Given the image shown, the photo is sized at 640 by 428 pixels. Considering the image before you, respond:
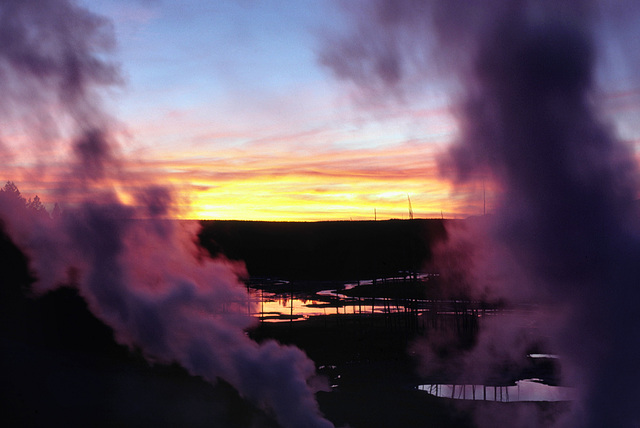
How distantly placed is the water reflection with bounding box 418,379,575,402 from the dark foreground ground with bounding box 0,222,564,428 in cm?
170

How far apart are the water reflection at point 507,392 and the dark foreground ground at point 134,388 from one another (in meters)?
1.70

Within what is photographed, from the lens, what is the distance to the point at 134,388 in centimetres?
3634

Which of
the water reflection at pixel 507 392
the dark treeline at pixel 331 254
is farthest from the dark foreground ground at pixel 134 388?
the dark treeline at pixel 331 254

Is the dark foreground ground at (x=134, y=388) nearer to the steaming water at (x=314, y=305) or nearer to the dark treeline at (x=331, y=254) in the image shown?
the steaming water at (x=314, y=305)

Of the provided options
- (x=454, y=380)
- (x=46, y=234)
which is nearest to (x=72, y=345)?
(x=46, y=234)

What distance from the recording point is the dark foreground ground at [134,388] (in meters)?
32.0

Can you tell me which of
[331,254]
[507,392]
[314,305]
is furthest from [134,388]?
[331,254]

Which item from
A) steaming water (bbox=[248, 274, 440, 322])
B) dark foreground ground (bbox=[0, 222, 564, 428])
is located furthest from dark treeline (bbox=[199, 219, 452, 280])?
dark foreground ground (bbox=[0, 222, 564, 428])

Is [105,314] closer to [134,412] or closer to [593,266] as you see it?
[134,412]

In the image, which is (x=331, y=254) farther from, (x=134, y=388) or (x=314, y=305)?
(x=134, y=388)

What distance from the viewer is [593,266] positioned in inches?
1334

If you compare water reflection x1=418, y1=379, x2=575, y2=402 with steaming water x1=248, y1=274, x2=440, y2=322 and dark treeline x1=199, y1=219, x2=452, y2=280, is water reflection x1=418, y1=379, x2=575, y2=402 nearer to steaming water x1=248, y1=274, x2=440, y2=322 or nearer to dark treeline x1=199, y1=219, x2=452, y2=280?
steaming water x1=248, y1=274, x2=440, y2=322

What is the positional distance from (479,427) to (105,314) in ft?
80.1

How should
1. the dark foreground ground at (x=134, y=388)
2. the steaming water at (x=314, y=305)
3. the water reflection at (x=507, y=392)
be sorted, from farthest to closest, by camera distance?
the steaming water at (x=314, y=305) → the water reflection at (x=507, y=392) → the dark foreground ground at (x=134, y=388)
